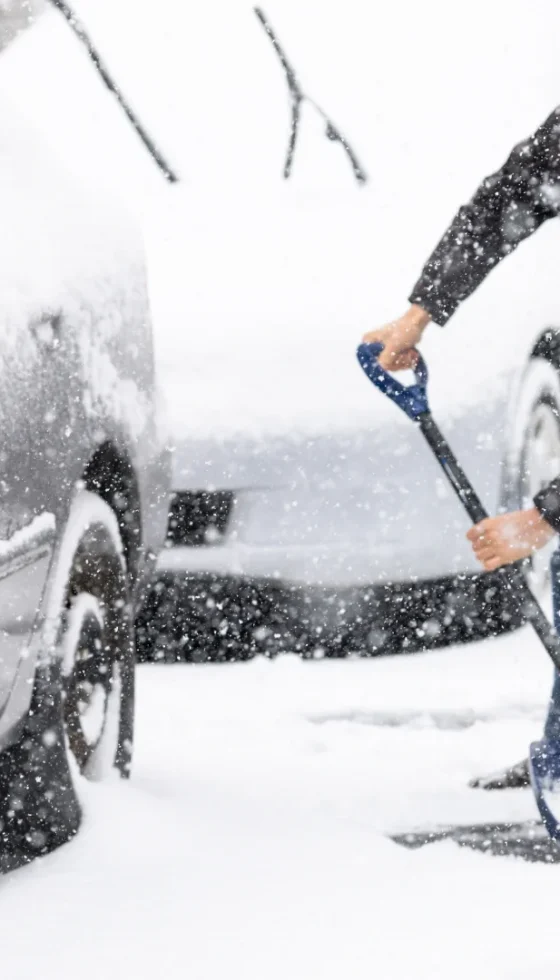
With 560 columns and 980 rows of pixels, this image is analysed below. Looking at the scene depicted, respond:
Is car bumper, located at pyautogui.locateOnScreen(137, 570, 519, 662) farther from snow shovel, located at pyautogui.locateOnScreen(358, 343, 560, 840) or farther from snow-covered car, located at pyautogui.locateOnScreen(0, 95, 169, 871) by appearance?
snow shovel, located at pyautogui.locateOnScreen(358, 343, 560, 840)

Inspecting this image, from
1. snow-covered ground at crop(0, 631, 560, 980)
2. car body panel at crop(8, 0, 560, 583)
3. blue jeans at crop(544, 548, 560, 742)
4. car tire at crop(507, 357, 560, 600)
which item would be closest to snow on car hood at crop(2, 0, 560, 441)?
car body panel at crop(8, 0, 560, 583)

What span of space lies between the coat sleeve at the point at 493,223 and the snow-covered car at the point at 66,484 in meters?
0.63

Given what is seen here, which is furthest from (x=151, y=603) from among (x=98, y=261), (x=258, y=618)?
(x=98, y=261)

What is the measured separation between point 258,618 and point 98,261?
1495 mm

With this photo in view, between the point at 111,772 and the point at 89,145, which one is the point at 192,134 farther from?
the point at 111,772

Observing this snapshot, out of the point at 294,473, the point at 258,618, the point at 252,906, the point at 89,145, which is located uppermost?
the point at 89,145

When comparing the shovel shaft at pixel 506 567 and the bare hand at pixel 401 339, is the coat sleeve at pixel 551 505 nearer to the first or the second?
the shovel shaft at pixel 506 567

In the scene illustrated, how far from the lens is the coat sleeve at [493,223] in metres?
3.15

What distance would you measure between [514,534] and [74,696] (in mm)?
851

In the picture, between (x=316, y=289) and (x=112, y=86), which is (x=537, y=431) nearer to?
(x=316, y=289)

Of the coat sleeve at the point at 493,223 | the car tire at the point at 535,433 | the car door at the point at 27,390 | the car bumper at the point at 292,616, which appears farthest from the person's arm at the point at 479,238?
the car tire at the point at 535,433

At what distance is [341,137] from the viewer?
4887mm

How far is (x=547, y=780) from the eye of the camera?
10.1ft

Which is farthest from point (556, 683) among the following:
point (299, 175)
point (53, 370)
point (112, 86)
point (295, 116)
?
point (112, 86)
